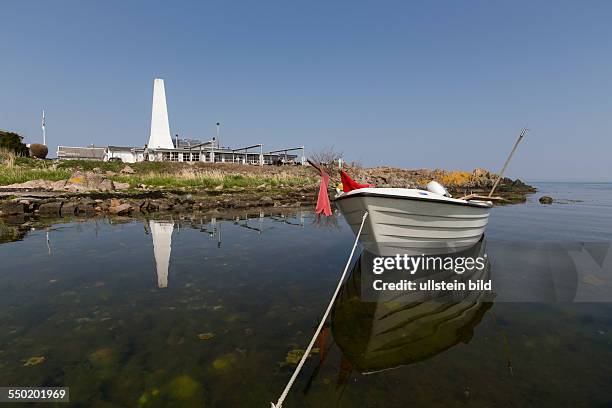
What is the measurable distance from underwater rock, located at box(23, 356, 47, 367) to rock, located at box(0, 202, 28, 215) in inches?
559

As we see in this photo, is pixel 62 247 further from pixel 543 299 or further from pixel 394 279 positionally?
pixel 543 299

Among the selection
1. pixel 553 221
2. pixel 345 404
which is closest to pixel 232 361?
pixel 345 404

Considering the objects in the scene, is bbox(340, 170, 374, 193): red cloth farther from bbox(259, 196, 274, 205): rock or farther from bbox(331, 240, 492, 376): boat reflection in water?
bbox(259, 196, 274, 205): rock

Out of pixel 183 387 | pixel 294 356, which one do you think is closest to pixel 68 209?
pixel 183 387

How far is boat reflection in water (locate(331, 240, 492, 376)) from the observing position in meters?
3.88

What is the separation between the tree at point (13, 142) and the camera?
37.7m

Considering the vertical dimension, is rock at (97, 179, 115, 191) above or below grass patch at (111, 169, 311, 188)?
below

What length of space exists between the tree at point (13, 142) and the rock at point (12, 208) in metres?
33.5

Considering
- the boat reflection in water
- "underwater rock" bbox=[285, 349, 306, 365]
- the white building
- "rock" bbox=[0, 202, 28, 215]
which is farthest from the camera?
the white building

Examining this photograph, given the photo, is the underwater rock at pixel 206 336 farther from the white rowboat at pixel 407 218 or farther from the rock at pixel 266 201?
the rock at pixel 266 201

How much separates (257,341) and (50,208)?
15737mm

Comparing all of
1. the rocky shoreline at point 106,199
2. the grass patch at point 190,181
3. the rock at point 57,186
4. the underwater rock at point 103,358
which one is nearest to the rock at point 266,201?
the rocky shoreline at point 106,199

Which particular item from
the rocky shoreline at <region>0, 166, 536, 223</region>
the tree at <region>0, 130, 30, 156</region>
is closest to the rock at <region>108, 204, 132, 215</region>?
the rocky shoreline at <region>0, 166, 536, 223</region>

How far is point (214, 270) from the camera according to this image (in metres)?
7.03
